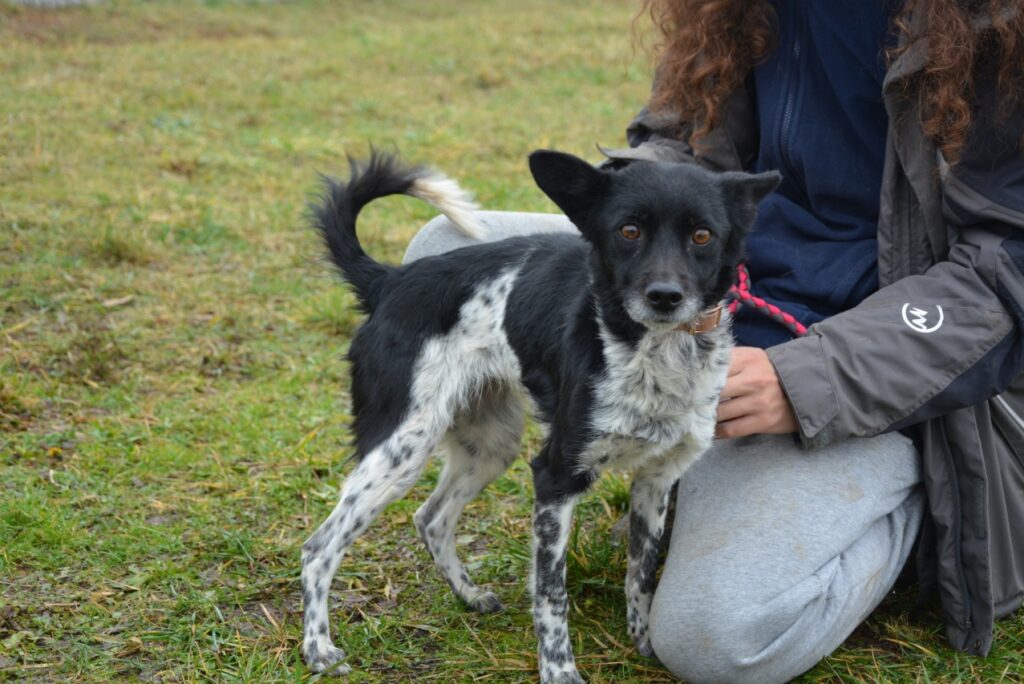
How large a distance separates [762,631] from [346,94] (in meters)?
7.20

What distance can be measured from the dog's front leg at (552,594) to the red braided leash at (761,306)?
0.68 m

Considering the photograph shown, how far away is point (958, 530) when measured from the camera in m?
2.66

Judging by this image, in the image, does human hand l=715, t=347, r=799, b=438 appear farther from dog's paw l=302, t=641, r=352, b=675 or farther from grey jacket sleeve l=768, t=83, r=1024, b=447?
dog's paw l=302, t=641, r=352, b=675

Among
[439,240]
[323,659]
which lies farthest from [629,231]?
[323,659]

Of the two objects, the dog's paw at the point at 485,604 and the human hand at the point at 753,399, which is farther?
the dog's paw at the point at 485,604

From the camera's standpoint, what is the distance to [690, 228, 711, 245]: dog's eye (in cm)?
239

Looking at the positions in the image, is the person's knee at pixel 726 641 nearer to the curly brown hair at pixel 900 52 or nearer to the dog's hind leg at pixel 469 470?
the dog's hind leg at pixel 469 470

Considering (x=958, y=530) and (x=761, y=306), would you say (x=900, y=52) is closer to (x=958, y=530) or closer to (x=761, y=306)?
(x=761, y=306)

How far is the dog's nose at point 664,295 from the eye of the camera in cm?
229

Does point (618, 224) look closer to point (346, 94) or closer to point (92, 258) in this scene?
point (92, 258)

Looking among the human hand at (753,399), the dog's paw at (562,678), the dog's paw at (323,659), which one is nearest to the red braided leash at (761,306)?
the human hand at (753,399)

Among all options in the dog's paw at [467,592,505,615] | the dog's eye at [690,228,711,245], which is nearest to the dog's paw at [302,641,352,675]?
the dog's paw at [467,592,505,615]

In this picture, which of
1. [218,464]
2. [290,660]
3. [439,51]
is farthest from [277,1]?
[290,660]

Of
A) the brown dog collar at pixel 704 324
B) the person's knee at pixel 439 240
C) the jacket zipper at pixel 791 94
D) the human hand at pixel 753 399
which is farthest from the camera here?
the person's knee at pixel 439 240
